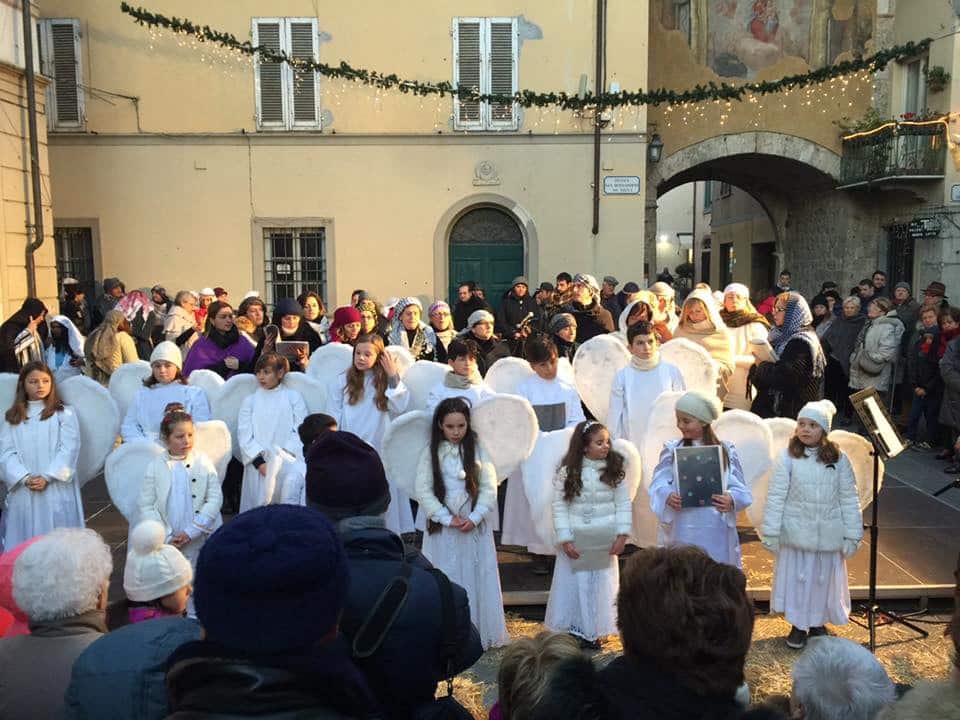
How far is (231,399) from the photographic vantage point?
260 inches

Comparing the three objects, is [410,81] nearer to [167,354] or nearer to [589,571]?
[167,354]

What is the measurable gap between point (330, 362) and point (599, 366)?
90.4 inches

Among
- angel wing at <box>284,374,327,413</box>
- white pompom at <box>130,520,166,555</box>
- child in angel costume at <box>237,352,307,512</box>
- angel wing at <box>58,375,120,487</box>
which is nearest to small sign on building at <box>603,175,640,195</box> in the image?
angel wing at <box>284,374,327,413</box>

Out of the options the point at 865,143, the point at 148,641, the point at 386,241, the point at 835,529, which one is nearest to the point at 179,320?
the point at 386,241

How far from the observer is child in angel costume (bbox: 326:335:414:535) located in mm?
6359

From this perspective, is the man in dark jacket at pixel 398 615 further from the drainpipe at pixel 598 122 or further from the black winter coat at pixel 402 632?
the drainpipe at pixel 598 122

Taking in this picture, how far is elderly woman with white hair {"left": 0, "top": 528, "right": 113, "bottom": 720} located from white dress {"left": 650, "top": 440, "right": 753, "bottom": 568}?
Answer: 3.21m

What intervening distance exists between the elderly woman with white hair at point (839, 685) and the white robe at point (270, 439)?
412cm

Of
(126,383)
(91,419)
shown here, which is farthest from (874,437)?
(126,383)

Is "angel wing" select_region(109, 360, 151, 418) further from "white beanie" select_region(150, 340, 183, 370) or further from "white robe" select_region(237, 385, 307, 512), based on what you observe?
"white robe" select_region(237, 385, 307, 512)

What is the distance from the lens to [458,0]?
1462cm

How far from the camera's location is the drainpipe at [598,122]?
Answer: 1449 cm

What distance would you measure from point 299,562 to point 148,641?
0.81 meters

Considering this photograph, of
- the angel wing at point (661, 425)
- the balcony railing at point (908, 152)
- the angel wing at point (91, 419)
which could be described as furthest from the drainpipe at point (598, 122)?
the angel wing at point (91, 419)
